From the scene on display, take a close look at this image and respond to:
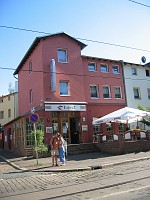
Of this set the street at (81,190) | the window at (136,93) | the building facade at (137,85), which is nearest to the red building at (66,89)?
the building facade at (137,85)

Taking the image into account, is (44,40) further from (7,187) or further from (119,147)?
(7,187)

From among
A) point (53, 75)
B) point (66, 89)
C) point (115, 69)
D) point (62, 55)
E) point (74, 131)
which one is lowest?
point (74, 131)

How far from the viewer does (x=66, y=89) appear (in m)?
23.8

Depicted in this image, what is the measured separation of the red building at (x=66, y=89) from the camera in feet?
73.4

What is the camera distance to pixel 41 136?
696 inches

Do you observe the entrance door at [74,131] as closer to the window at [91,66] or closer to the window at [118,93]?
the window at [91,66]

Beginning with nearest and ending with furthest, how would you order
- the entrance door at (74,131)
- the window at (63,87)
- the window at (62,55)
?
1. the window at (63,87)
2. the entrance door at (74,131)
3. the window at (62,55)

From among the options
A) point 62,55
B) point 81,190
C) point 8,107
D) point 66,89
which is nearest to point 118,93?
point 66,89

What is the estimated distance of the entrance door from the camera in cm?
2364

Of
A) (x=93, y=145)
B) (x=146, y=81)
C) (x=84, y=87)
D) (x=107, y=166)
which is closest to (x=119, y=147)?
(x=93, y=145)

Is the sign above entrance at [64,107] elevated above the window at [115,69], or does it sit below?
below

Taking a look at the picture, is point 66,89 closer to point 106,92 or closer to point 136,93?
point 106,92

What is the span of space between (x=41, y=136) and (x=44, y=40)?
10003mm

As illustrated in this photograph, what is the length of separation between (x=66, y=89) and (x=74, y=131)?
4003 millimetres
